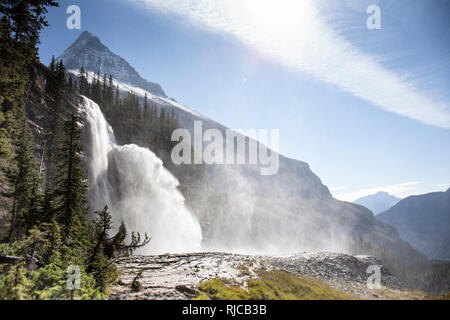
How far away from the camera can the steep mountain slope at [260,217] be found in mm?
74562

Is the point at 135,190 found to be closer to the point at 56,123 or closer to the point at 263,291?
the point at 56,123

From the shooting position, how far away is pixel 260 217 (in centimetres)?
11875

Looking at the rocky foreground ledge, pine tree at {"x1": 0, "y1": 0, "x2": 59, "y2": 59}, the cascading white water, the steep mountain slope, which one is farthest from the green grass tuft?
the steep mountain slope

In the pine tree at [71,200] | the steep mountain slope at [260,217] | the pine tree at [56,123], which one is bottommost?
the steep mountain slope at [260,217]

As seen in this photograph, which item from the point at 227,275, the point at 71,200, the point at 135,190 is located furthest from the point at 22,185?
the point at 135,190

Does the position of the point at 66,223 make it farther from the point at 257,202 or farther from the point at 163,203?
the point at 257,202

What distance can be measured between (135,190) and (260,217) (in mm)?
85496

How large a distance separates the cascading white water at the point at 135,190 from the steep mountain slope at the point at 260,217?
64.1ft

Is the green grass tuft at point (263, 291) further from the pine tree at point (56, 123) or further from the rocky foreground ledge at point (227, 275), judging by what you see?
the pine tree at point (56, 123)

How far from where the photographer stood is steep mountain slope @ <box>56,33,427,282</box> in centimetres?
7456

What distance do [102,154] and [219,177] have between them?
116 m

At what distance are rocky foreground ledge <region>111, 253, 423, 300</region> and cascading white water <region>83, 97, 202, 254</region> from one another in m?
22.5

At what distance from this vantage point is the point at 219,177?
155m

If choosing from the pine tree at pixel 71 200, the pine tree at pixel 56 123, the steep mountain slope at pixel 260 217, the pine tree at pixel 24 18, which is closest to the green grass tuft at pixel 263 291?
the pine tree at pixel 71 200
